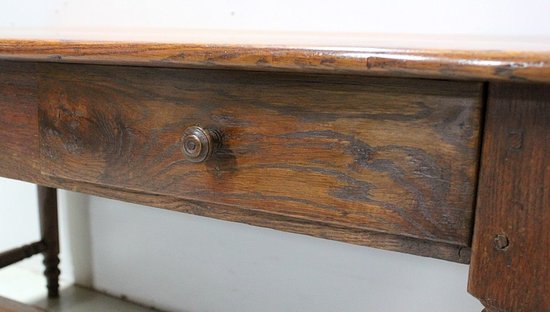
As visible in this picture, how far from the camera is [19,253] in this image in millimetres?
1180

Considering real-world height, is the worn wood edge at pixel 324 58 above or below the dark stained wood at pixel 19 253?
above

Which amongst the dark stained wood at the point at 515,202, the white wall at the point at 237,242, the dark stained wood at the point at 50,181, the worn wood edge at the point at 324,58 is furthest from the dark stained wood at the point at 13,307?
the dark stained wood at the point at 515,202

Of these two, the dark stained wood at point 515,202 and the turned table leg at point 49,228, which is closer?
the dark stained wood at point 515,202

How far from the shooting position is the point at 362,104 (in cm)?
44

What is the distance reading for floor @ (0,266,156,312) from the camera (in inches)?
48.5

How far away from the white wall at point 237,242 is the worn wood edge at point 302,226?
0.45m

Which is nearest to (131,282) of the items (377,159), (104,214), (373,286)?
(104,214)

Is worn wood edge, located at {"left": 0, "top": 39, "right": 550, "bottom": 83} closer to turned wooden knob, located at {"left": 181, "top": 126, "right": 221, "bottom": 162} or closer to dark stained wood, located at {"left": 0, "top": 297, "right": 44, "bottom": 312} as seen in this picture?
turned wooden knob, located at {"left": 181, "top": 126, "right": 221, "bottom": 162}

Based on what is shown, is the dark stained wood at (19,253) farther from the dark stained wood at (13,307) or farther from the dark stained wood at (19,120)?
the dark stained wood at (19,120)

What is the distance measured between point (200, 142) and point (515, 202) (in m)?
0.25

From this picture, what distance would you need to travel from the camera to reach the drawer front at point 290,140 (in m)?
0.42

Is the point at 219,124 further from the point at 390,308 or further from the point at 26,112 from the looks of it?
the point at 390,308

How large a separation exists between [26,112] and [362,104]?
372 mm

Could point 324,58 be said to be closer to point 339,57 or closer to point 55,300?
point 339,57
